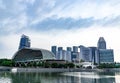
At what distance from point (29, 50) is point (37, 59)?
10.3m

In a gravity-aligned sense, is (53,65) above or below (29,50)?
below

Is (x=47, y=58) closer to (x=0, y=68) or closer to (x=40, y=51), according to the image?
(x=40, y=51)

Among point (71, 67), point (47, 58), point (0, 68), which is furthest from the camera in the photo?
point (47, 58)

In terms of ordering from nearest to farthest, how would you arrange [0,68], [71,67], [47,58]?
[0,68] < [71,67] < [47,58]

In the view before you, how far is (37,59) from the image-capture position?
7781 inches

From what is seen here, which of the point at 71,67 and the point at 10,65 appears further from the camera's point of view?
the point at 71,67

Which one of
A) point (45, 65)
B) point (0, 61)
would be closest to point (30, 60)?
point (0, 61)

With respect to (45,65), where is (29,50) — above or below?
above

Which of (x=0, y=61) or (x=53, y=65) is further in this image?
(x=0, y=61)

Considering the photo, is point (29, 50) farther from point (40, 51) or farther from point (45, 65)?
point (45, 65)

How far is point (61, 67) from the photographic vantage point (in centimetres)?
16450

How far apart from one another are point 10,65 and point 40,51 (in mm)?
39757

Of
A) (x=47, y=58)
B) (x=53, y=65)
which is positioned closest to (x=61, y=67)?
(x=53, y=65)

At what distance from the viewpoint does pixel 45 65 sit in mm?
161625
